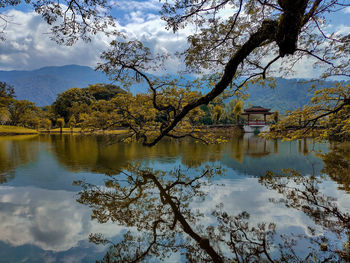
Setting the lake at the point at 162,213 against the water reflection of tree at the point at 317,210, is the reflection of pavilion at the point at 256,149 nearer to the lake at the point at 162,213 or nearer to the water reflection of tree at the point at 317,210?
the lake at the point at 162,213

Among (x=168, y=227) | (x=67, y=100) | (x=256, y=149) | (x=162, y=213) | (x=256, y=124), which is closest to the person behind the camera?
(x=168, y=227)

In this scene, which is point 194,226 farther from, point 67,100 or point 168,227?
point 67,100

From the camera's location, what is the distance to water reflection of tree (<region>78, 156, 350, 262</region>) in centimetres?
300

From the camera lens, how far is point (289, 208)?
14.8 feet

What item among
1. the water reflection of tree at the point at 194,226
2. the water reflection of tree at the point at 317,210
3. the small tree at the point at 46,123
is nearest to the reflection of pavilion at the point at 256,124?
the water reflection of tree at the point at 317,210

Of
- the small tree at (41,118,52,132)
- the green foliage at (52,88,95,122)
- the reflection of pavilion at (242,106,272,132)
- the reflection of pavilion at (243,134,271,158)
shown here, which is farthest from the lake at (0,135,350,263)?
the green foliage at (52,88,95,122)

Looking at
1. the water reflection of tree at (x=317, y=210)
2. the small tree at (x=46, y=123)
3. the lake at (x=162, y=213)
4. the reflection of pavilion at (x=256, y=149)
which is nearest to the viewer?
the water reflection of tree at (x=317, y=210)

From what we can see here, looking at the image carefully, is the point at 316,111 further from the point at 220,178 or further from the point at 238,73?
the point at 220,178

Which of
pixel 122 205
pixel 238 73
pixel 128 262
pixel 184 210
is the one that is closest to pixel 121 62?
pixel 238 73

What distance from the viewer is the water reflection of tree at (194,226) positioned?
9.84 ft

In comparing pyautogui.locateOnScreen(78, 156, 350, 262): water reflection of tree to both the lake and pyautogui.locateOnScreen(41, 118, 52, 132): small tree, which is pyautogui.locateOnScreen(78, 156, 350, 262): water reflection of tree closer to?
the lake

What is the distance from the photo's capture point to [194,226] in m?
3.81

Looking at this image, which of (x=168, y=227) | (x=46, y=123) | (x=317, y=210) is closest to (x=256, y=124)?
(x=317, y=210)

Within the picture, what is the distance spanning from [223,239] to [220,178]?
4039mm
